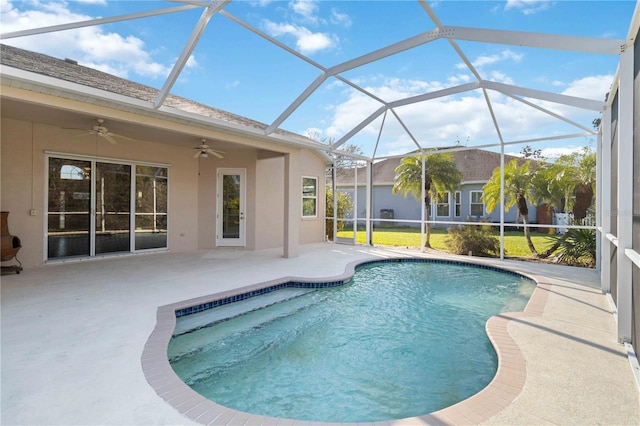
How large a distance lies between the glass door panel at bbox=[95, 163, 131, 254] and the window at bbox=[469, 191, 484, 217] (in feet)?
61.3

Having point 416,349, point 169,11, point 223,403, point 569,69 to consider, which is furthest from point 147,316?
point 569,69

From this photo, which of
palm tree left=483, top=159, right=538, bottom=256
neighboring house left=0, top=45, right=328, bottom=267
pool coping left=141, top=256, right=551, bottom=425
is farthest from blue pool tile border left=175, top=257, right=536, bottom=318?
palm tree left=483, top=159, right=538, bottom=256

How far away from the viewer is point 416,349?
4.16 meters

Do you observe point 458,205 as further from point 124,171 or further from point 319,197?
point 124,171

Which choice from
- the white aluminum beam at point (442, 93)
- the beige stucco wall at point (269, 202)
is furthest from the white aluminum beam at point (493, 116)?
the beige stucco wall at point (269, 202)

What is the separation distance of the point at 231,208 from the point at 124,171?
3.40 meters

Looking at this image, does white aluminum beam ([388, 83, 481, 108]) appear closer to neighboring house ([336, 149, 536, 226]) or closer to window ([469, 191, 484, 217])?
neighboring house ([336, 149, 536, 226])

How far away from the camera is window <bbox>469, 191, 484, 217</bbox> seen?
20.1 m

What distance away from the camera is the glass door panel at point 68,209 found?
807 centimetres

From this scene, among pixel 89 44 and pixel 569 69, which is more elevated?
pixel 89 44

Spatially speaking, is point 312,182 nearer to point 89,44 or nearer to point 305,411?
point 89,44

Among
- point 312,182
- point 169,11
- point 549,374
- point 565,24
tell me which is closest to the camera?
point 549,374

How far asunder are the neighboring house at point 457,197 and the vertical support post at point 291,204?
27.4ft

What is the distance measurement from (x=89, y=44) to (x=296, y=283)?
678 cm
